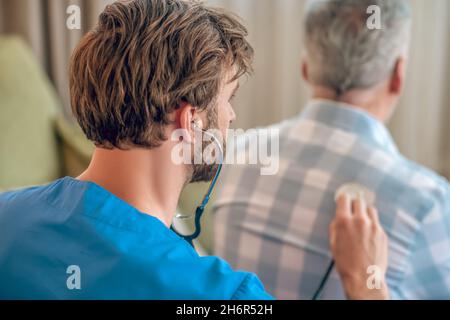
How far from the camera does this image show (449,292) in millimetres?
1174

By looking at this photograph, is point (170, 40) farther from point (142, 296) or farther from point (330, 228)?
point (330, 228)

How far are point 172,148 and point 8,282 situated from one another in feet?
0.80

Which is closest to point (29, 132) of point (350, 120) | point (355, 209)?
point (350, 120)

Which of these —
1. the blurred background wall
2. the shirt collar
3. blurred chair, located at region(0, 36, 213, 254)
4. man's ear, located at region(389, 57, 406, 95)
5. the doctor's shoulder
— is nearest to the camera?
the doctor's shoulder

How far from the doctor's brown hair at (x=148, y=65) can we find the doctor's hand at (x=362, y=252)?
1.45ft

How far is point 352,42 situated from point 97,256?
84 centimetres

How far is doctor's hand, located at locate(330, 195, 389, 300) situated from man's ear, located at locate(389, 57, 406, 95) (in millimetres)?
377

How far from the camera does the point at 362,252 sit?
3.59ft

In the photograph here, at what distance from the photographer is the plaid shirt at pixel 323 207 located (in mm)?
1157

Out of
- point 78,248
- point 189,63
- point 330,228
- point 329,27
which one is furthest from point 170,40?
point 329,27

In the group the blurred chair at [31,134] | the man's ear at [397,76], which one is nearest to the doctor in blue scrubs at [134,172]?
the man's ear at [397,76]

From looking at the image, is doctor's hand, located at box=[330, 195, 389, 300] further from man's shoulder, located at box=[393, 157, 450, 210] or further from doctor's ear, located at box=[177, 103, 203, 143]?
doctor's ear, located at box=[177, 103, 203, 143]

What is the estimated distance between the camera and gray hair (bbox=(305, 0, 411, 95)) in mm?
1323

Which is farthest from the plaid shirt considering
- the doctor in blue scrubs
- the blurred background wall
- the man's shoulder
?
the blurred background wall
